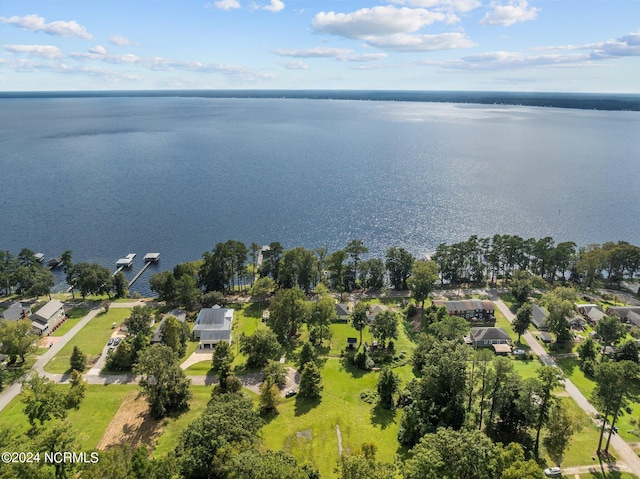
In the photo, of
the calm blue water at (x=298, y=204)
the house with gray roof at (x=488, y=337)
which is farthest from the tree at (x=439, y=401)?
the calm blue water at (x=298, y=204)

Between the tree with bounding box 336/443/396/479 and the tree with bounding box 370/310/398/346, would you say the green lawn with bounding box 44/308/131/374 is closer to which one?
the tree with bounding box 370/310/398/346

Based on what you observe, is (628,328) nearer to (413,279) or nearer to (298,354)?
(413,279)

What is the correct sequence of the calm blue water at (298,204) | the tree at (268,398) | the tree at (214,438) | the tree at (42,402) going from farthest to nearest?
the calm blue water at (298,204) → the tree at (268,398) → the tree at (42,402) → the tree at (214,438)

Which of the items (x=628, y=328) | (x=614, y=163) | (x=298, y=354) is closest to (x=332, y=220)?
(x=298, y=354)

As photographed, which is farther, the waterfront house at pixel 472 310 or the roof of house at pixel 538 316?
the waterfront house at pixel 472 310

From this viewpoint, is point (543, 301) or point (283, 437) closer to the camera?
point (283, 437)

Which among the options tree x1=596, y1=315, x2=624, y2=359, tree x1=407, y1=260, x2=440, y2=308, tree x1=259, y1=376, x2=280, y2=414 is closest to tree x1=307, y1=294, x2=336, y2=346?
tree x1=259, y1=376, x2=280, y2=414

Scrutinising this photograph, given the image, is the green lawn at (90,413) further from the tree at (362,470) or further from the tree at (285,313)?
the tree at (362,470)

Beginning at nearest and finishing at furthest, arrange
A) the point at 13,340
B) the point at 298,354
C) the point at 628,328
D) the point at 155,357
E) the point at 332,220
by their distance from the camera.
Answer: the point at 155,357 → the point at 13,340 → the point at 298,354 → the point at 628,328 → the point at 332,220
